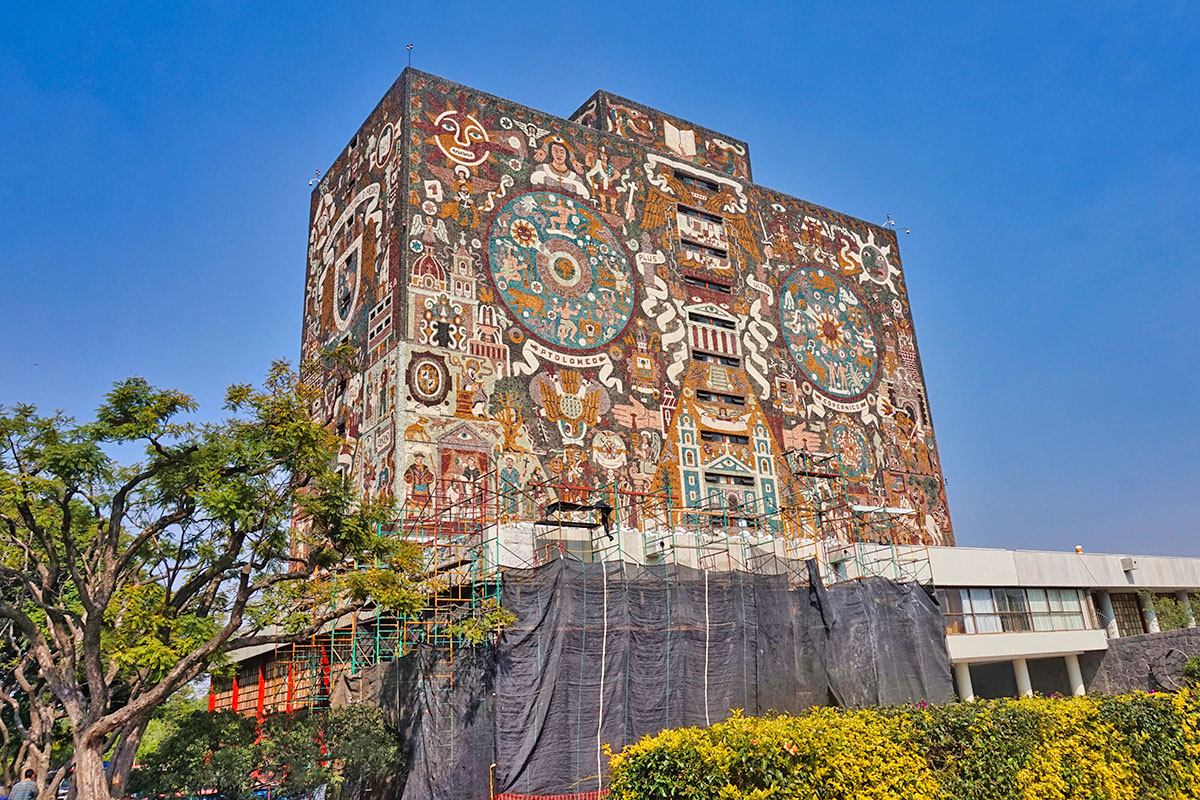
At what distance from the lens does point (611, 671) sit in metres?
15.3

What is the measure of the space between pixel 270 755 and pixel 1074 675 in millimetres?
21634

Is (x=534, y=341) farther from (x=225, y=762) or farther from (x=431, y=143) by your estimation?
(x=225, y=762)

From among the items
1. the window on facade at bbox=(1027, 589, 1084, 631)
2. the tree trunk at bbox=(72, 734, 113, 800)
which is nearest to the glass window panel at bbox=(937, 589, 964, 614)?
the window on facade at bbox=(1027, 589, 1084, 631)

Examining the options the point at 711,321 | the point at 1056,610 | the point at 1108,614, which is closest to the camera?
the point at 1056,610

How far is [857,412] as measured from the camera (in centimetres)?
2745

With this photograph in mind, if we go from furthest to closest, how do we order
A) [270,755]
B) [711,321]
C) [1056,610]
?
[711,321]
[1056,610]
[270,755]

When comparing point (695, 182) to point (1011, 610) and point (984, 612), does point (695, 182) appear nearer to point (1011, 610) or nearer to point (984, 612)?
point (984, 612)

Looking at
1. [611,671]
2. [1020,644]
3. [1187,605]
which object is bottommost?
[611,671]

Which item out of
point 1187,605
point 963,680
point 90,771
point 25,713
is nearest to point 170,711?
point 25,713

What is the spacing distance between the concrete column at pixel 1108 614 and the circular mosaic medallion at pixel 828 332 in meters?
9.20

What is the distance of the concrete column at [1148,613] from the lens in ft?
89.4

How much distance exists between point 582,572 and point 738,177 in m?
17.0

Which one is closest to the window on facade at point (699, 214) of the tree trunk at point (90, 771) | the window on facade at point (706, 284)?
the window on facade at point (706, 284)

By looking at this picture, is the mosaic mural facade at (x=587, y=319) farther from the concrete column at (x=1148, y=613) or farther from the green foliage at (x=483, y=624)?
the concrete column at (x=1148, y=613)
